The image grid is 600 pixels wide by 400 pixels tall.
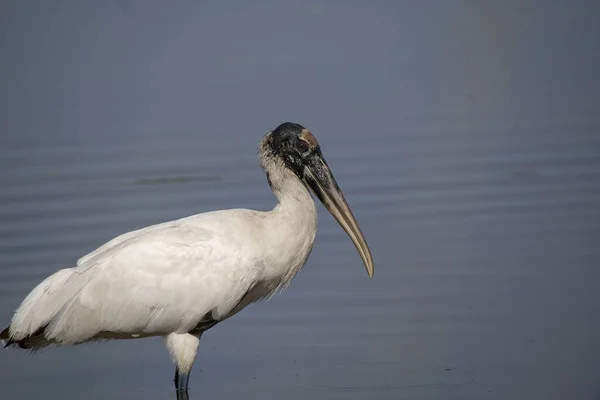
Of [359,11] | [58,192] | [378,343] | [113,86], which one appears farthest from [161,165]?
[359,11]

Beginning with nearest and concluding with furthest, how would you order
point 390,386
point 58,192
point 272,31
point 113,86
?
point 390,386 < point 58,192 < point 113,86 < point 272,31

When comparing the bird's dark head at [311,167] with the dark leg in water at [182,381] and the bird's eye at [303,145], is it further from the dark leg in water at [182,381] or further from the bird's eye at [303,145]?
the dark leg in water at [182,381]

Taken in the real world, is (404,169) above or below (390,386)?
above

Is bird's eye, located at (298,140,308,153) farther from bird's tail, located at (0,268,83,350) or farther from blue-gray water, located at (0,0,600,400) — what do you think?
bird's tail, located at (0,268,83,350)

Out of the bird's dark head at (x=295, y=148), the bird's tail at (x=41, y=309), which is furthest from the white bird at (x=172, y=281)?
the bird's dark head at (x=295, y=148)

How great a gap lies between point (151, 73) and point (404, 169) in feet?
20.5

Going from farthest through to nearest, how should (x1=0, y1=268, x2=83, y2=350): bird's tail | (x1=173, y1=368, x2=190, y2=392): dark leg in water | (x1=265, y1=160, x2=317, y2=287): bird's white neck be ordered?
(x1=265, y1=160, x2=317, y2=287): bird's white neck
(x1=173, y1=368, x2=190, y2=392): dark leg in water
(x1=0, y1=268, x2=83, y2=350): bird's tail

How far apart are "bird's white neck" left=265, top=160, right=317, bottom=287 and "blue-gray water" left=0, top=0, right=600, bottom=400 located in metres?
0.66

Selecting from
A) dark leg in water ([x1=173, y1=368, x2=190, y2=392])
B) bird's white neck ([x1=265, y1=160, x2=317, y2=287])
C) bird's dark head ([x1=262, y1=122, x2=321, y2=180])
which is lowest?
dark leg in water ([x1=173, y1=368, x2=190, y2=392])

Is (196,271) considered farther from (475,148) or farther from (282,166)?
(475,148)

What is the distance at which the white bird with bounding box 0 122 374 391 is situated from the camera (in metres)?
8.57

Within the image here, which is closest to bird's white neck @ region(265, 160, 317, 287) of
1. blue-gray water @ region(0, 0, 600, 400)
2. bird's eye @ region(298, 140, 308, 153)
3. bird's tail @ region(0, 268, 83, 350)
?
bird's eye @ region(298, 140, 308, 153)

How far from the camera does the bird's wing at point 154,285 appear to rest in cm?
857

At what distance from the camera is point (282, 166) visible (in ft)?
29.3
